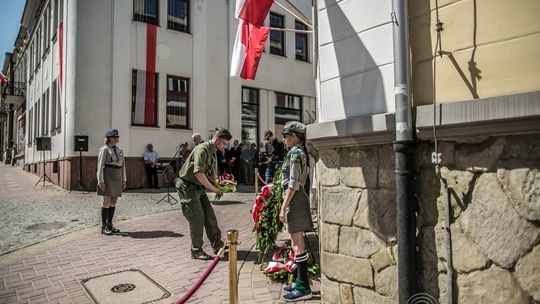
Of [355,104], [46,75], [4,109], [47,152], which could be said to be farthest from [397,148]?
[4,109]

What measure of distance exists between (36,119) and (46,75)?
4.61m

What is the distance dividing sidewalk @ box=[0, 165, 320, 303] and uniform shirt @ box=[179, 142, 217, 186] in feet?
3.95

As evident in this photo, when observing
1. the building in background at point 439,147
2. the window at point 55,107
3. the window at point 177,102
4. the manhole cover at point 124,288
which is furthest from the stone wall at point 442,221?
the window at point 55,107

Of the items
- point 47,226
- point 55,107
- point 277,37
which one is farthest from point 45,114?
point 47,226

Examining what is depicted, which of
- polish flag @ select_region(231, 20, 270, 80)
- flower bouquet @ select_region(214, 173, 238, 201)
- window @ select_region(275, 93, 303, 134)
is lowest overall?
flower bouquet @ select_region(214, 173, 238, 201)

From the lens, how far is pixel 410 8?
3000mm

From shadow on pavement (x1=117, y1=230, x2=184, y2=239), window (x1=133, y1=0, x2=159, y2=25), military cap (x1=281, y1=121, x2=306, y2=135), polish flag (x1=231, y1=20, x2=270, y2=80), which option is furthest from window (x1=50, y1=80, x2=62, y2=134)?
military cap (x1=281, y1=121, x2=306, y2=135)

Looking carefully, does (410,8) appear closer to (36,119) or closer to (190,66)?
(190,66)

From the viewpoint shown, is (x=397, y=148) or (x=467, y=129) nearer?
(x=467, y=129)

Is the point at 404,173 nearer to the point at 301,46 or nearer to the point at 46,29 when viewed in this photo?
the point at 301,46

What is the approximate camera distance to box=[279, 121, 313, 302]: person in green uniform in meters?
3.89

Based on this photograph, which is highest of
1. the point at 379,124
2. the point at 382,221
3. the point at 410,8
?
the point at 410,8

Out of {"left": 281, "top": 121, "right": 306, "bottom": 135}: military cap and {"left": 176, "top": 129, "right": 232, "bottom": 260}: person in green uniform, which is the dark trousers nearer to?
{"left": 176, "top": 129, "right": 232, "bottom": 260}: person in green uniform

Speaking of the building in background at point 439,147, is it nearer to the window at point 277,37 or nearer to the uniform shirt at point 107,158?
the uniform shirt at point 107,158
